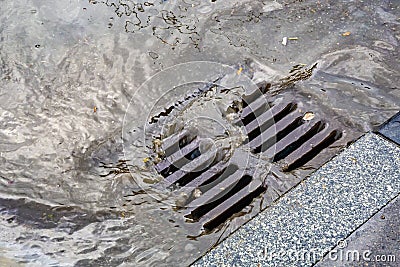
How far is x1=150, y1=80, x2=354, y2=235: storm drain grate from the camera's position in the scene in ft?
8.31

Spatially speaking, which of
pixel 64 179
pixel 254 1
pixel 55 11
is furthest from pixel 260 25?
pixel 64 179

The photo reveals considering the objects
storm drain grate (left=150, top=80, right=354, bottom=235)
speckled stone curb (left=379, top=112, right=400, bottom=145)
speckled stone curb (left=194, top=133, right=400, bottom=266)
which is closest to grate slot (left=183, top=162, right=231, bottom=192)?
storm drain grate (left=150, top=80, right=354, bottom=235)

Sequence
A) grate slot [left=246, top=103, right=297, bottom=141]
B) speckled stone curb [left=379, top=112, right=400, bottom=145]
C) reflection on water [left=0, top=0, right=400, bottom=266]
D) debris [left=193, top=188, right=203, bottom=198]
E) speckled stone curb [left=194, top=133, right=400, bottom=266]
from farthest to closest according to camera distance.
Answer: grate slot [left=246, top=103, right=297, bottom=141] < speckled stone curb [left=379, top=112, right=400, bottom=145] < debris [left=193, top=188, right=203, bottom=198] < reflection on water [left=0, top=0, right=400, bottom=266] < speckled stone curb [left=194, top=133, right=400, bottom=266]

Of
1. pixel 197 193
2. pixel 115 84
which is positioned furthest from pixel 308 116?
pixel 115 84

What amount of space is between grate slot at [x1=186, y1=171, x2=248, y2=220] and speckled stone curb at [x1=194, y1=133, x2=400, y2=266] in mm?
238

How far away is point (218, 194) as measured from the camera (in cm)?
259

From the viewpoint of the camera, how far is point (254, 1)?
358cm

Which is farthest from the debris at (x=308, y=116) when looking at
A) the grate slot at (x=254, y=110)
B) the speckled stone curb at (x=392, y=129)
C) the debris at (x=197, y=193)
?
the debris at (x=197, y=193)

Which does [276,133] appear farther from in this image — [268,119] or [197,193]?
[197,193]

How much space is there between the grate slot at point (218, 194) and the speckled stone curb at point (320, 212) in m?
0.24

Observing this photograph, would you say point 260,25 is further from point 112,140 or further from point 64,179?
point 64,179

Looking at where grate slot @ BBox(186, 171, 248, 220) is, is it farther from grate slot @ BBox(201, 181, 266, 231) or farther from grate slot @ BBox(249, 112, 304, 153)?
grate slot @ BBox(249, 112, 304, 153)

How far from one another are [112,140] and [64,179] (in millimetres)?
371

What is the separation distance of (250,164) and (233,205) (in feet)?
0.97
